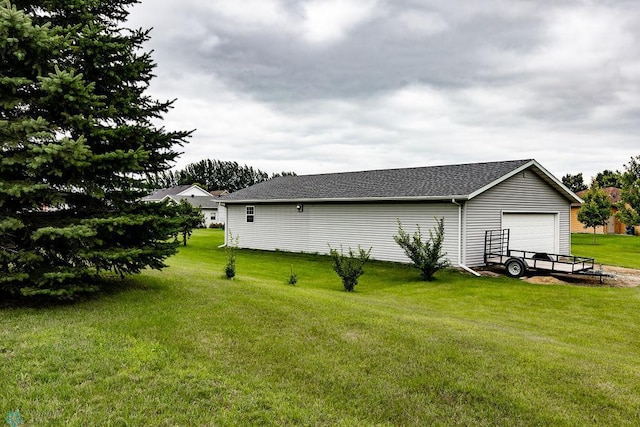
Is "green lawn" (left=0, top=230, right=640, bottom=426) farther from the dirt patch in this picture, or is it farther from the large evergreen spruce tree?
the dirt patch

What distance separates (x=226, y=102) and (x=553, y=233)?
1596cm

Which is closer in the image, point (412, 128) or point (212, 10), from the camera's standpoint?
point (212, 10)

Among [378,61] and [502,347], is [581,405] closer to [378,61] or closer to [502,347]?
[502,347]

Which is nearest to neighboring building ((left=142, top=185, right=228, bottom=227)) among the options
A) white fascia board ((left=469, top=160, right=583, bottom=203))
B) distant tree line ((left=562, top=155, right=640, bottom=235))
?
white fascia board ((left=469, top=160, right=583, bottom=203))

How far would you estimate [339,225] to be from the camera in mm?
17516

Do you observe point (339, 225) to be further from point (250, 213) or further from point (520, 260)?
point (520, 260)

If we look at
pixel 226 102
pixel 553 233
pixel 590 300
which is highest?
pixel 226 102

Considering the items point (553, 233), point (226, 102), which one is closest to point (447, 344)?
point (553, 233)

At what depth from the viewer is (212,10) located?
1132 centimetres

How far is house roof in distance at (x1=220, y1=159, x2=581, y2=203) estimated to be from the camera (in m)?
14.4

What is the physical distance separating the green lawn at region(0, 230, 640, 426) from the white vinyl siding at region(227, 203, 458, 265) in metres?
7.54

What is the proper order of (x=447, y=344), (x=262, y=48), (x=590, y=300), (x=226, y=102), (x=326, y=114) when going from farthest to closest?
(x=326, y=114) < (x=226, y=102) < (x=262, y=48) < (x=590, y=300) < (x=447, y=344)

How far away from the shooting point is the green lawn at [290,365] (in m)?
3.27

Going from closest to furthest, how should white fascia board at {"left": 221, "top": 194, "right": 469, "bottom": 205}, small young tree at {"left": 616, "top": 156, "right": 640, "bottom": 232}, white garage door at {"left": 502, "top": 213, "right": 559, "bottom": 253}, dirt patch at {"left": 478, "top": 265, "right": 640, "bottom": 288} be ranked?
dirt patch at {"left": 478, "top": 265, "right": 640, "bottom": 288} → white fascia board at {"left": 221, "top": 194, "right": 469, "bottom": 205} → white garage door at {"left": 502, "top": 213, "right": 559, "bottom": 253} → small young tree at {"left": 616, "top": 156, "right": 640, "bottom": 232}
